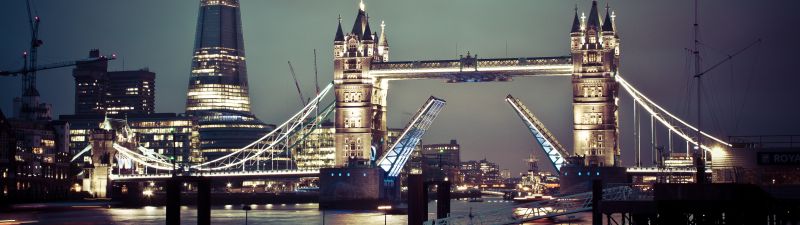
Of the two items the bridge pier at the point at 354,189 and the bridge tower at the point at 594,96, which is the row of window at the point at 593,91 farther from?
the bridge pier at the point at 354,189

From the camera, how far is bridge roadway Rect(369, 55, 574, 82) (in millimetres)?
148500

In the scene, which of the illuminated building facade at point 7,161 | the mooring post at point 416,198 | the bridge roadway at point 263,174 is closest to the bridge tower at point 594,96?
the bridge roadway at point 263,174

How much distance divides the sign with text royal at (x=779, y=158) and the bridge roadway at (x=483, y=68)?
84.2 metres

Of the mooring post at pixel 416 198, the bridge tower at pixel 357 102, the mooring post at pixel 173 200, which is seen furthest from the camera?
the bridge tower at pixel 357 102

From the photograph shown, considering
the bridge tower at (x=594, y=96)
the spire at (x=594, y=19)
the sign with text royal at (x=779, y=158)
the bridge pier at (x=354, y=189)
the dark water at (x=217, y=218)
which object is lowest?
the dark water at (x=217, y=218)

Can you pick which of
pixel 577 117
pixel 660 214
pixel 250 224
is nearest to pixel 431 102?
pixel 577 117

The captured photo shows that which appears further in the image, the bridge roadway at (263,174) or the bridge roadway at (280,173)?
the bridge roadway at (263,174)

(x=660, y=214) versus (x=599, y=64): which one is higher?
(x=599, y=64)

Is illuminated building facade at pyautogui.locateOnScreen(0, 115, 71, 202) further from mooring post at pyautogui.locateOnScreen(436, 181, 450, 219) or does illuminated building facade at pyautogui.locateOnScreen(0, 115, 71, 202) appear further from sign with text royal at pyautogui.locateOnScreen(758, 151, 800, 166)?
sign with text royal at pyautogui.locateOnScreen(758, 151, 800, 166)

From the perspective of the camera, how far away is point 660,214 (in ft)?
155

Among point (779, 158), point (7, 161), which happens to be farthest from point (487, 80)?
point (779, 158)

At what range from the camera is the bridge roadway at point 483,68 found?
148500mm

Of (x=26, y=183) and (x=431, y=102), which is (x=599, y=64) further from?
(x=26, y=183)

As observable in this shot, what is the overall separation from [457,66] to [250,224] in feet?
135
